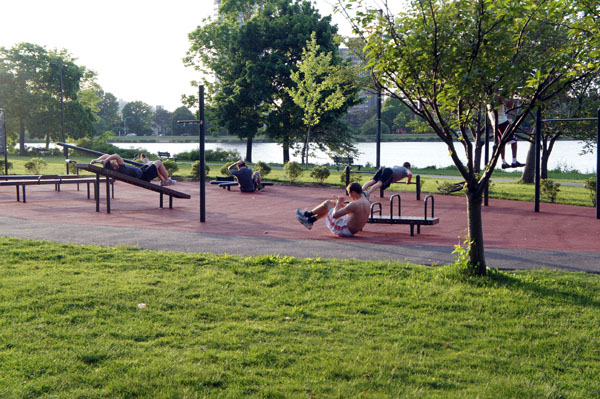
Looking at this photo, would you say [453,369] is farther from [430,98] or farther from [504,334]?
[430,98]

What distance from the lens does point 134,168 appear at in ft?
57.2

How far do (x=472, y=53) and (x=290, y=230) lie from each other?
564 cm

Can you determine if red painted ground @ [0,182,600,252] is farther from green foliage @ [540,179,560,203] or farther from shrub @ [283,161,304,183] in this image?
shrub @ [283,161,304,183]

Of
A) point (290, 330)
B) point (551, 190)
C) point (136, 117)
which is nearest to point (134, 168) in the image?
point (551, 190)

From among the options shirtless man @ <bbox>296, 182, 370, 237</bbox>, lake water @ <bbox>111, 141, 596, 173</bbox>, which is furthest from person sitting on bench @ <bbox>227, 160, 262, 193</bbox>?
lake water @ <bbox>111, 141, 596, 173</bbox>

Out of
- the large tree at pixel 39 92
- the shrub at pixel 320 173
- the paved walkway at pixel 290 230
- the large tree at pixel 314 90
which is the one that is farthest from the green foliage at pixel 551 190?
the large tree at pixel 39 92

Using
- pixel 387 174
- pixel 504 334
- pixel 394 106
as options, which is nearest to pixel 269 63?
pixel 387 174

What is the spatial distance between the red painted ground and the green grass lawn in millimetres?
3210

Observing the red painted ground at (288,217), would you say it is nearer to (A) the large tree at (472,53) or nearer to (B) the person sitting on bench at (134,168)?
(B) the person sitting on bench at (134,168)

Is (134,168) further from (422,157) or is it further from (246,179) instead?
(422,157)

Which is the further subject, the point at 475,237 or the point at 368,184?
the point at 368,184

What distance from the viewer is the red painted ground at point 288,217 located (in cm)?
1038

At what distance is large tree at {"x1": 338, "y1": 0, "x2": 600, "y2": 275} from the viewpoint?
616cm

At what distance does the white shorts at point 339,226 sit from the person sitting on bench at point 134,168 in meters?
8.04
